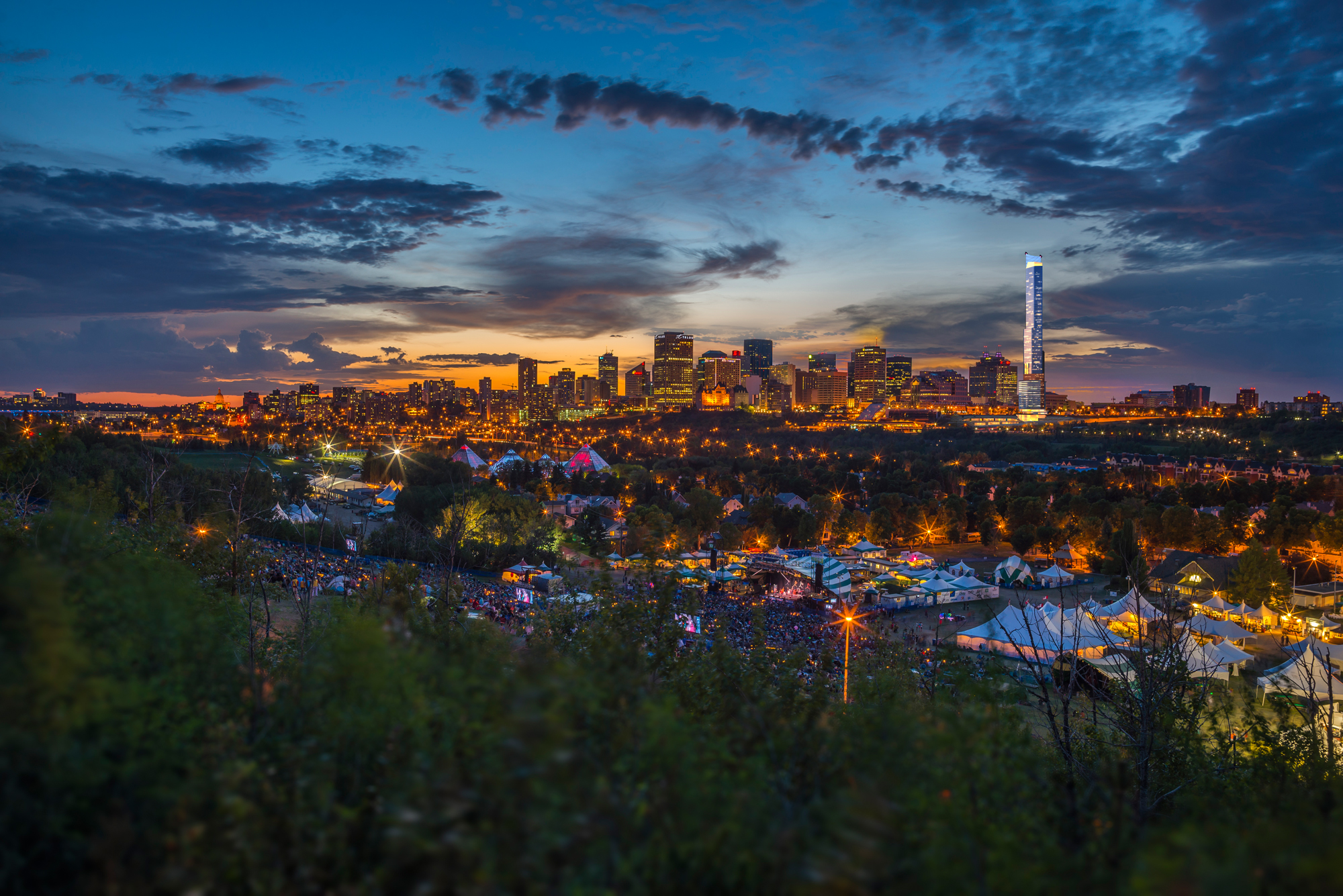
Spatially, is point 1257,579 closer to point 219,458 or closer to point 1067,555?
point 1067,555

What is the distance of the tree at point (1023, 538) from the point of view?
4094cm

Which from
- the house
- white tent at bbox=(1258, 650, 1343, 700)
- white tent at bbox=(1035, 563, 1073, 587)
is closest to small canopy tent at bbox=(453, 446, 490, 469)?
white tent at bbox=(1035, 563, 1073, 587)

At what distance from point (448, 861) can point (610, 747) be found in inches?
38.3

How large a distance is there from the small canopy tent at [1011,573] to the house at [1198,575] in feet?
16.2

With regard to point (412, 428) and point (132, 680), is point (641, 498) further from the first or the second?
point (412, 428)

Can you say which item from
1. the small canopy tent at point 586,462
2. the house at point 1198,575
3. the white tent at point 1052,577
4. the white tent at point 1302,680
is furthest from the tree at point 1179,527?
the small canopy tent at point 586,462

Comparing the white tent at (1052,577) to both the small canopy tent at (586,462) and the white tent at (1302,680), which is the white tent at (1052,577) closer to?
the white tent at (1302,680)

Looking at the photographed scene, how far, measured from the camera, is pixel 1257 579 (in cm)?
2603

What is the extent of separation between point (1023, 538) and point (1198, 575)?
458 inches

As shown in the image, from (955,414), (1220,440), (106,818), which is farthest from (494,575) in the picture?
(955,414)

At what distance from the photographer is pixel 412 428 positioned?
540 feet

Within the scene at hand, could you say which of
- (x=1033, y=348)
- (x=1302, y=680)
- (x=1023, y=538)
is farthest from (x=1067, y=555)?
(x=1033, y=348)

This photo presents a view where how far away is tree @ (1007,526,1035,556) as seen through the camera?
4094 centimetres

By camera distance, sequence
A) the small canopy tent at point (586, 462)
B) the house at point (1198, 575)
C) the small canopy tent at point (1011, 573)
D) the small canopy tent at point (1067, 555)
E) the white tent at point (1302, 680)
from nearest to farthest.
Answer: the white tent at point (1302, 680) < the house at point (1198, 575) < the small canopy tent at point (1011, 573) < the small canopy tent at point (1067, 555) < the small canopy tent at point (586, 462)
